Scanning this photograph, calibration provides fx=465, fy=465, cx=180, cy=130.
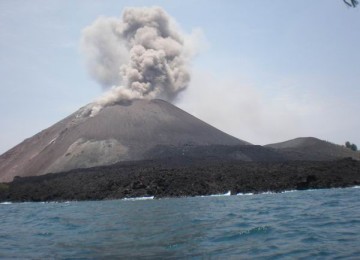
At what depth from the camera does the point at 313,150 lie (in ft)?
380

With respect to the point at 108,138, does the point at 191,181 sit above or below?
below

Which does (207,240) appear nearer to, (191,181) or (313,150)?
(191,181)

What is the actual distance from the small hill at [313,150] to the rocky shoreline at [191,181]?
98.9 ft

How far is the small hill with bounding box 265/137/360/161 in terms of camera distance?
103 metres

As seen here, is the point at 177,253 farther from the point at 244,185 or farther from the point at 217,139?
the point at 217,139

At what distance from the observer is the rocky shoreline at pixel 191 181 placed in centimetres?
6159

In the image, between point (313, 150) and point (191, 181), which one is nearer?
point (191, 181)

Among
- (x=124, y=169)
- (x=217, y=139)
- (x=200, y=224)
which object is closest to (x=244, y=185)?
(x=124, y=169)

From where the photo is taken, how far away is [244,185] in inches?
2456

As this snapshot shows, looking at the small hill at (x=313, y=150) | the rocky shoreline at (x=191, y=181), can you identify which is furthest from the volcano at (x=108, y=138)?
the rocky shoreline at (x=191, y=181)

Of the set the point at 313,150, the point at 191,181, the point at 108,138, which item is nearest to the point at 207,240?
the point at 191,181

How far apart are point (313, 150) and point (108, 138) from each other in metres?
50.6

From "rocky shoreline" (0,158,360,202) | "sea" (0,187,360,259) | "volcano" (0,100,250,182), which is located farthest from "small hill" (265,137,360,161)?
"sea" (0,187,360,259)

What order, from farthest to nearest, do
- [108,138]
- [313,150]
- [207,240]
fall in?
[313,150] < [108,138] < [207,240]
